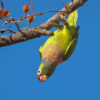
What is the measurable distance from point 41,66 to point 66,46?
328mm

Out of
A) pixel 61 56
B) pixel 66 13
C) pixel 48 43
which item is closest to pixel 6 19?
pixel 66 13

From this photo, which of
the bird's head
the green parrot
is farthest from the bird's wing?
the bird's head

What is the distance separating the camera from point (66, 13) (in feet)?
5.73

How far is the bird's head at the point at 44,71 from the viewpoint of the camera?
2119mm

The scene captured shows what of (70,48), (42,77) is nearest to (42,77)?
(42,77)

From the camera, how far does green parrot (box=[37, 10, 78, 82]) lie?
212 centimetres

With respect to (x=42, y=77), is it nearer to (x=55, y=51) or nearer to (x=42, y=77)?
(x=42, y=77)

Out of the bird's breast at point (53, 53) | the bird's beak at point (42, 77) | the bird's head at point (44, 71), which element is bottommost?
the bird's beak at point (42, 77)

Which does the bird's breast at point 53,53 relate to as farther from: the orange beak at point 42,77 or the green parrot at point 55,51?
the orange beak at point 42,77

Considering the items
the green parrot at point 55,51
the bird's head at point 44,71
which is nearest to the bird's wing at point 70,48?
the green parrot at point 55,51

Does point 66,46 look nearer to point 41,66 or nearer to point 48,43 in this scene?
point 48,43

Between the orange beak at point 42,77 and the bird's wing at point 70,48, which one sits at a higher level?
the bird's wing at point 70,48

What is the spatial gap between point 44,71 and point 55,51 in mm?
231

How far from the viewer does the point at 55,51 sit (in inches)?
84.1
